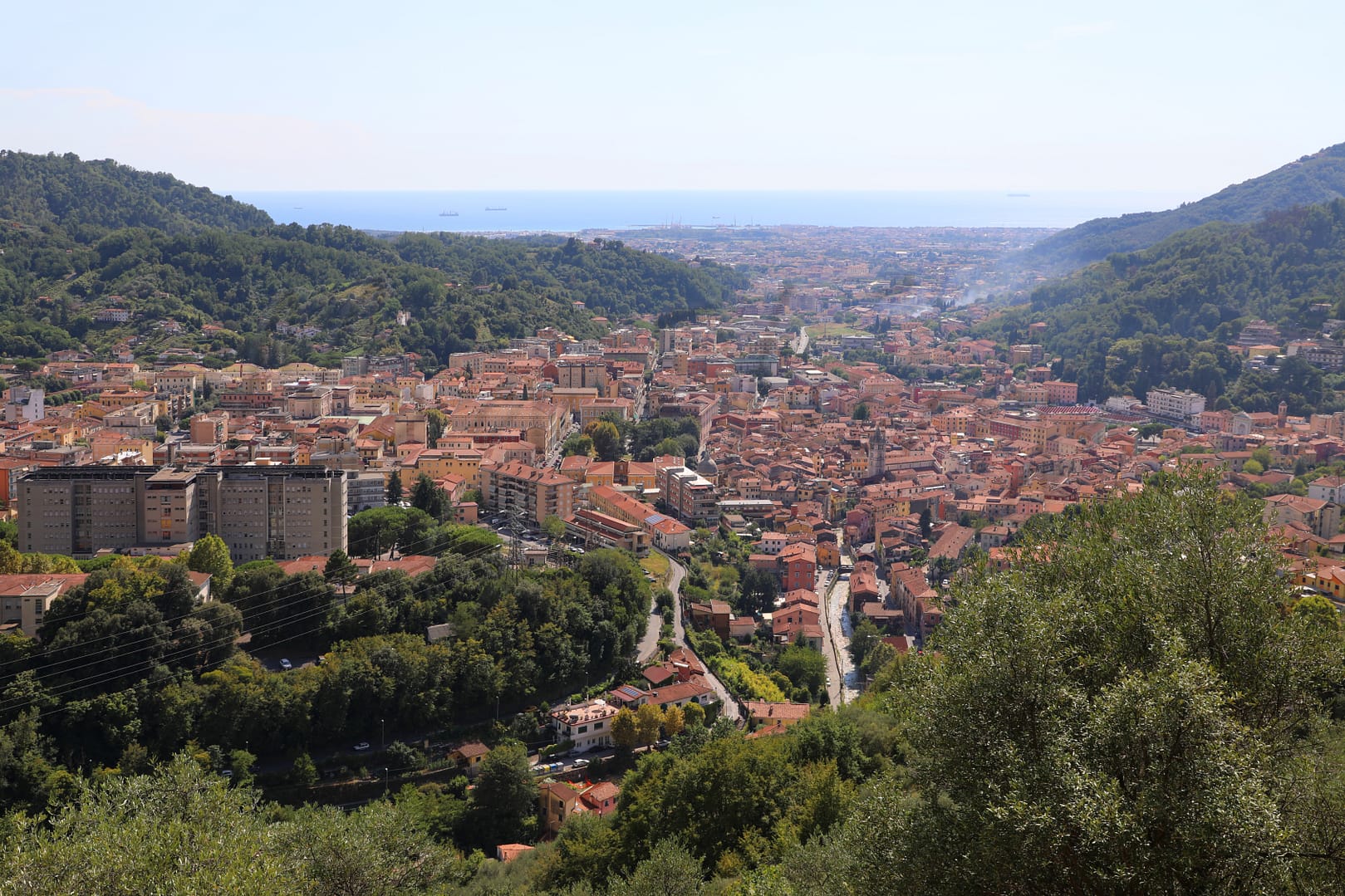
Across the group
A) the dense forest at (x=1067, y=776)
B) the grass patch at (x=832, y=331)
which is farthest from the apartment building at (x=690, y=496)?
the grass patch at (x=832, y=331)

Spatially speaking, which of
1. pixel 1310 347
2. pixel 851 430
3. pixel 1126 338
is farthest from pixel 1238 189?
pixel 851 430

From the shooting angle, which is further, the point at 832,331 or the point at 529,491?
the point at 832,331

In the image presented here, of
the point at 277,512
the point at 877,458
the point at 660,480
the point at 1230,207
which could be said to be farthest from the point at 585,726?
the point at 1230,207

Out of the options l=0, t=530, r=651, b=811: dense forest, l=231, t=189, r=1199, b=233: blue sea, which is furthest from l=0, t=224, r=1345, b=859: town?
l=231, t=189, r=1199, b=233: blue sea

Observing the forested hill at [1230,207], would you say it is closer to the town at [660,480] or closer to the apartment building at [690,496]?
the town at [660,480]

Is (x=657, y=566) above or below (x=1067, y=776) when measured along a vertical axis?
below

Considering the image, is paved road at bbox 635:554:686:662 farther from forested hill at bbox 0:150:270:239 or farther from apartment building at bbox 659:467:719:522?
forested hill at bbox 0:150:270:239

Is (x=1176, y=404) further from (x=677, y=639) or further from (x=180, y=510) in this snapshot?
(x=180, y=510)
